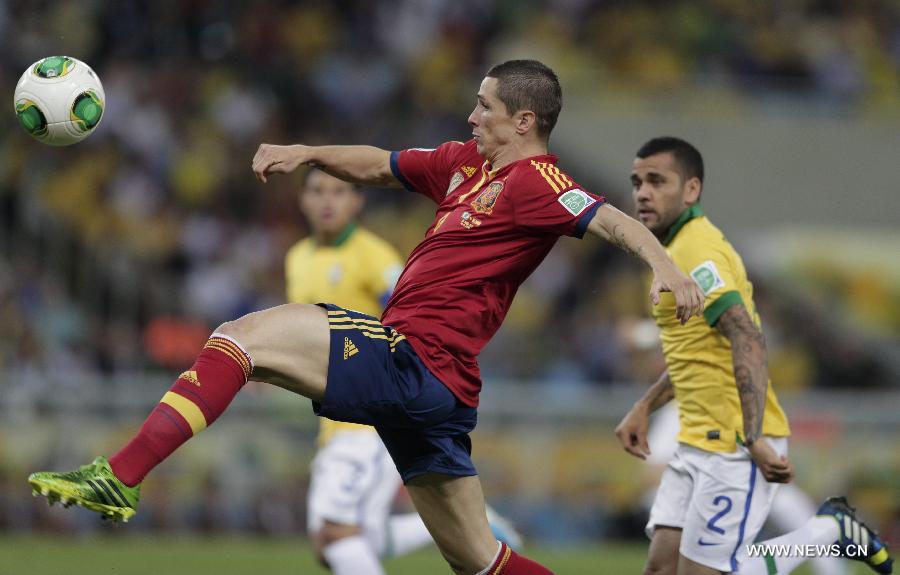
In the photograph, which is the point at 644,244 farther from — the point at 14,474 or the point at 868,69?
the point at 868,69

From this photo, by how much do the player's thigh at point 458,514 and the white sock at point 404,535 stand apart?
2.96m

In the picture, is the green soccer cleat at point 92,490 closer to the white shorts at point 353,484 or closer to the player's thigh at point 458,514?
the player's thigh at point 458,514

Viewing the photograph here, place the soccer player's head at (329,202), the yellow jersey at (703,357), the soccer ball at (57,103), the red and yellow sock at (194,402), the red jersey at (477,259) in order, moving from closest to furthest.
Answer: the red and yellow sock at (194,402), the red jersey at (477,259), the soccer ball at (57,103), the yellow jersey at (703,357), the soccer player's head at (329,202)

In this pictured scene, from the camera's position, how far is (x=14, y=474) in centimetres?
1355

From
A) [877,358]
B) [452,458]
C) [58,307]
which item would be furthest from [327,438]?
[877,358]

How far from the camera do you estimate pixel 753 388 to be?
6.38m

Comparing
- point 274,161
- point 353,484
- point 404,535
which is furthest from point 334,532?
point 274,161

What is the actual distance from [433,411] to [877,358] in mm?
12760

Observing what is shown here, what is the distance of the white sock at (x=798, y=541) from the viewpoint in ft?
22.9

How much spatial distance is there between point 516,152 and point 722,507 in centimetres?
196

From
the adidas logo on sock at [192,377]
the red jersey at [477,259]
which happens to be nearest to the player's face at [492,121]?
the red jersey at [477,259]

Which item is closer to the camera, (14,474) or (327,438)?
(327,438)

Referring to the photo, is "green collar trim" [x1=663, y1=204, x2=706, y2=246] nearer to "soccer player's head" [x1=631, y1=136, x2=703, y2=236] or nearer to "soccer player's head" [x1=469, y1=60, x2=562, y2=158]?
"soccer player's head" [x1=631, y1=136, x2=703, y2=236]

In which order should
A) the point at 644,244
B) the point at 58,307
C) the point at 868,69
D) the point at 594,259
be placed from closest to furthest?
the point at 644,244, the point at 58,307, the point at 594,259, the point at 868,69
